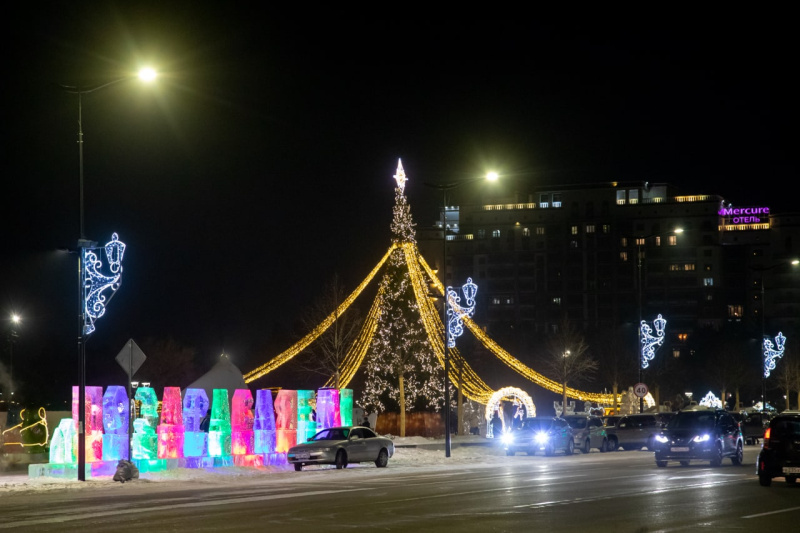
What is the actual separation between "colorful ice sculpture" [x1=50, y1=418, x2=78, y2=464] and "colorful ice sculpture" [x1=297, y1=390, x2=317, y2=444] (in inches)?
364

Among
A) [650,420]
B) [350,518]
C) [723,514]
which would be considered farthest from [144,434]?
[650,420]

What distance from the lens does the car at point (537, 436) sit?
43.0 m

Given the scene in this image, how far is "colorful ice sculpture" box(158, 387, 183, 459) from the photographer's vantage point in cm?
3153

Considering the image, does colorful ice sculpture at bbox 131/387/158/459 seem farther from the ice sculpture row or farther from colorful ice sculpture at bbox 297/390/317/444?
colorful ice sculpture at bbox 297/390/317/444

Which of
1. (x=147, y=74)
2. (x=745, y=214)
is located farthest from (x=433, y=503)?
(x=745, y=214)

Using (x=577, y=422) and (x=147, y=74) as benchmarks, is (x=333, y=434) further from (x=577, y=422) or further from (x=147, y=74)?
(x=577, y=422)

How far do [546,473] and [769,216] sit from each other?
144m

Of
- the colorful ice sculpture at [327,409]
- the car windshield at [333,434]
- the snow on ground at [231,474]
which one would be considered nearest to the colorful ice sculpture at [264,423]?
the snow on ground at [231,474]

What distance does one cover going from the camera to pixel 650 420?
49.7 m

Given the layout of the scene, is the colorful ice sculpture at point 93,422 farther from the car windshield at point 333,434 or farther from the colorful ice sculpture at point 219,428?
the car windshield at point 333,434

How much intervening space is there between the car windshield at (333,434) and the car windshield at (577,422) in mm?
14322

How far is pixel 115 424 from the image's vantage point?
Result: 29828 mm

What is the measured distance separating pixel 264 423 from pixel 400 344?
2260 centimetres

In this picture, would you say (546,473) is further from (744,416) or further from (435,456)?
(744,416)
